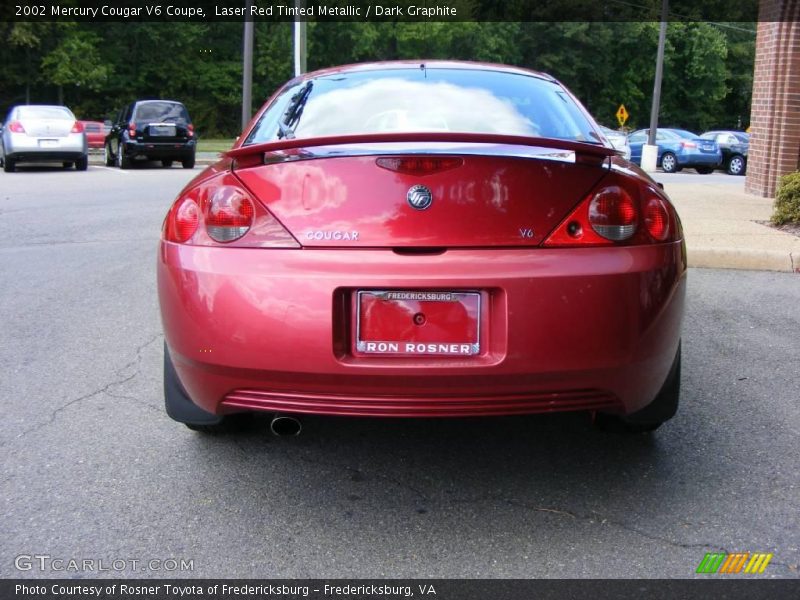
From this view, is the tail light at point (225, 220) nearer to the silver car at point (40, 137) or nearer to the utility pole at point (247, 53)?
the silver car at point (40, 137)

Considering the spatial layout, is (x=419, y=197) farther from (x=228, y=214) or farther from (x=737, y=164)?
(x=737, y=164)

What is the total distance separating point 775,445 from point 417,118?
199cm

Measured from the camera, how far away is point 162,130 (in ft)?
70.9

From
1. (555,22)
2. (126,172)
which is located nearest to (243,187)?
(126,172)

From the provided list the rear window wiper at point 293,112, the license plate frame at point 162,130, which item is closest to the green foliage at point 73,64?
the license plate frame at point 162,130

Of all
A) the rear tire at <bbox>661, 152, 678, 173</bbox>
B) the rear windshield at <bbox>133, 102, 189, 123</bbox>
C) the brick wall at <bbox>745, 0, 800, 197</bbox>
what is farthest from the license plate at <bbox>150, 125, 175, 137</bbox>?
the rear tire at <bbox>661, 152, 678, 173</bbox>

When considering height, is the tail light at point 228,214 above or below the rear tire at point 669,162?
above

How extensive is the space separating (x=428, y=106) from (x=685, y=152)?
90.2 feet

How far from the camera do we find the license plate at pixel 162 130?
2156 centimetres

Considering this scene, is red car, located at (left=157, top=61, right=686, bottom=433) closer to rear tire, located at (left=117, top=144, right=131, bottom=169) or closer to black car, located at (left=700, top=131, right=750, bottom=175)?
rear tire, located at (left=117, top=144, right=131, bottom=169)

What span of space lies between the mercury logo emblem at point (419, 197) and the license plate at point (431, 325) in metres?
0.29

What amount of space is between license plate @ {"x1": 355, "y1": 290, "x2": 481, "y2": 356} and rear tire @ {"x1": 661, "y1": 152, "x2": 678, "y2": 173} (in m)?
28.8

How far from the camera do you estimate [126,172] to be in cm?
2019

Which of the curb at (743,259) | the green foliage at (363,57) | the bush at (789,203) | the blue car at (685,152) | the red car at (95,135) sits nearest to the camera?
the curb at (743,259)
